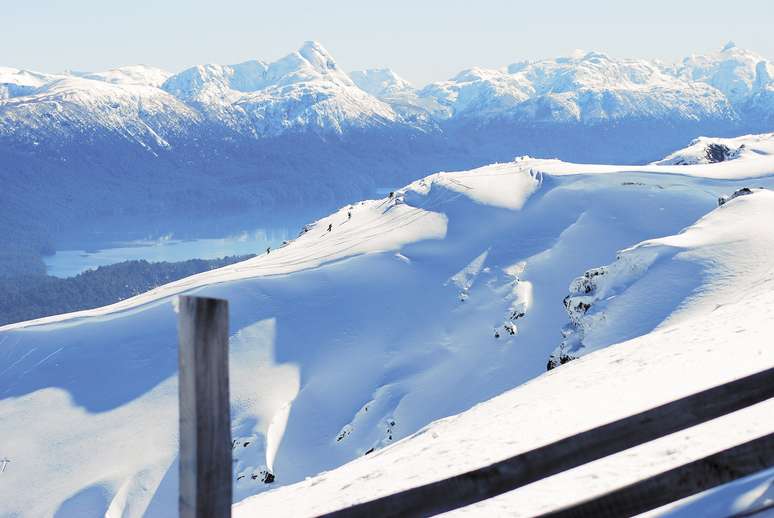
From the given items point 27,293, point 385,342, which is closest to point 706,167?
point 385,342

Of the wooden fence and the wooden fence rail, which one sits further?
the wooden fence rail

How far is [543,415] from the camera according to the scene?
950cm

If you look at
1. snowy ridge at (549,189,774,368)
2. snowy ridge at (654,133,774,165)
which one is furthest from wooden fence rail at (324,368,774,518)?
snowy ridge at (654,133,774,165)

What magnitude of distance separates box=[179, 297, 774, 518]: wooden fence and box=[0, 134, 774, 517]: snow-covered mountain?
2085cm

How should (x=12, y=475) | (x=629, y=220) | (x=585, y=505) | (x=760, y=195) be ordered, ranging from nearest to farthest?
(x=585, y=505), (x=760, y=195), (x=12, y=475), (x=629, y=220)

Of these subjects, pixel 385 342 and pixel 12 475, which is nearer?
pixel 12 475

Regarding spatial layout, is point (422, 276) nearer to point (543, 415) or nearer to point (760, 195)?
point (760, 195)

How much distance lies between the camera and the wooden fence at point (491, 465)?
8.91 feet

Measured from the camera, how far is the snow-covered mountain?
104ft

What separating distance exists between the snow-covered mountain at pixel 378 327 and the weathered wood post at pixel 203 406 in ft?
74.3

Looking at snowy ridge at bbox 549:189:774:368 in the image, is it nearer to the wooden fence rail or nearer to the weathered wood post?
the wooden fence rail

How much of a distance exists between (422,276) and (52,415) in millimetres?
23067

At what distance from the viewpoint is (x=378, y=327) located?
152 feet

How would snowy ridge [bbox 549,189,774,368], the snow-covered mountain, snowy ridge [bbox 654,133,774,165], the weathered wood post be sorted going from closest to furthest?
the weathered wood post → snowy ridge [bbox 549,189,774,368] → the snow-covered mountain → snowy ridge [bbox 654,133,774,165]
